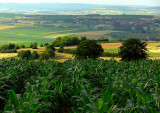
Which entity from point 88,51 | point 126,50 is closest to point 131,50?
point 126,50

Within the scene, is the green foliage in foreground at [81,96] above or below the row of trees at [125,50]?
above

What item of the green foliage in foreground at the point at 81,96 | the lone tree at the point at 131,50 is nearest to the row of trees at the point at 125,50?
the lone tree at the point at 131,50

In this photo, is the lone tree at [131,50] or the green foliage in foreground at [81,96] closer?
the green foliage in foreground at [81,96]

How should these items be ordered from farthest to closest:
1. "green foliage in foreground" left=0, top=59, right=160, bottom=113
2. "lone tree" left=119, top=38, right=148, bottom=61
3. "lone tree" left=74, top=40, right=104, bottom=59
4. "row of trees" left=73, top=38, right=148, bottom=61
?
"lone tree" left=74, top=40, right=104, bottom=59
"row of trees" left=73, top=38, right=148, bottom=61
"lone tree" left=119, top=38, right=148, bottom=61
"green foliage in foreground" left=0, top=59, right=160, bottom=113

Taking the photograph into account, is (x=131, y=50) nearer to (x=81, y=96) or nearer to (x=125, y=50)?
(x=125, y=50)

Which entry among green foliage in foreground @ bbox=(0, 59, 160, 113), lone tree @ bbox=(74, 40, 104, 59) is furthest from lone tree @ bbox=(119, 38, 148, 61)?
green foliage in foreground @ bbox=(0, 59, 160, 113)

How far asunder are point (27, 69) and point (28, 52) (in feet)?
259

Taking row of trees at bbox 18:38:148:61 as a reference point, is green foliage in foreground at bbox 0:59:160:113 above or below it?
above

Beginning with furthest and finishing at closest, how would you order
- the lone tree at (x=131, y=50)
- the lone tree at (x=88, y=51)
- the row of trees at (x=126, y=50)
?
the lone tree at (x=88, y=51) → the row of trees at (x=126, y=50) → the lone tree at (x=131, y=50)

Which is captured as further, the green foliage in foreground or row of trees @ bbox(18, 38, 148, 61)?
row of trees @ bbox(18, 38, 148, 61)

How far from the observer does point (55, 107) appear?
5.95 meters

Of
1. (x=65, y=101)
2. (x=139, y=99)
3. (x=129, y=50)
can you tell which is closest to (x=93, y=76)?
(x=65, y=101)

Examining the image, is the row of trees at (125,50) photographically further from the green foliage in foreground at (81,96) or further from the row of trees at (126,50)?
the green foliage in foreground at (81,96)

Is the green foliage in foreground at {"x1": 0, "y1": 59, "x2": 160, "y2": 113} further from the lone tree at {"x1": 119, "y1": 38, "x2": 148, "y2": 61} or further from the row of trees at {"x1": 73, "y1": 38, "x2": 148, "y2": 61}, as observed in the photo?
the row of trees at {"x1": 73, "y1": 38, "x2": 148, "y2": 61}
